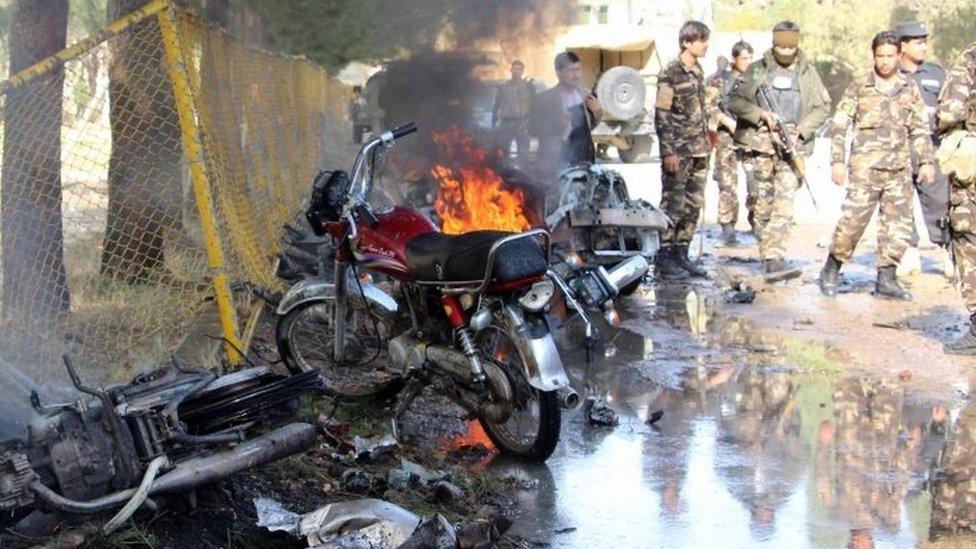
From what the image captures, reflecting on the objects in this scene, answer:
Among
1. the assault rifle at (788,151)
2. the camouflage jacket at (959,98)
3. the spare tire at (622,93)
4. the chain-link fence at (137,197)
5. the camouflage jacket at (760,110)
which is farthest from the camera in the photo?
the spare tire at (622,93)

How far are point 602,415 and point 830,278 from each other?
502cm

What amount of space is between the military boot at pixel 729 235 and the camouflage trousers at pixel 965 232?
6070 millimetres

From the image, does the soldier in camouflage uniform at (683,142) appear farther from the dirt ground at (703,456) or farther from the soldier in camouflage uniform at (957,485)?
the soldier in camouflage uniform at (957,485)

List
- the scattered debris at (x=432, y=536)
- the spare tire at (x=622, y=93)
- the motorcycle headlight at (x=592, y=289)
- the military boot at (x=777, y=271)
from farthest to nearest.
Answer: the spare tire at (x=622, y=93)
the military boot at (x=777, y=271)
the motorcycle headlight at (x=592, y=289)
the scattered debris at (x=432, y=536)

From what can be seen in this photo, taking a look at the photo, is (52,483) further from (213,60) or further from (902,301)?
(902,301)

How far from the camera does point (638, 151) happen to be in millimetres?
26312

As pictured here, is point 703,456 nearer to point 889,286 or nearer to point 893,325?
point 893,325

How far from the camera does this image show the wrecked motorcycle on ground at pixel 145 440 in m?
4.14

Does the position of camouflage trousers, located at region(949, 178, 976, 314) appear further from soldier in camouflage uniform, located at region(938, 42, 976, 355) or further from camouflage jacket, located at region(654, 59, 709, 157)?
camouflage jacket, located at region(654, 59, 709, 157)

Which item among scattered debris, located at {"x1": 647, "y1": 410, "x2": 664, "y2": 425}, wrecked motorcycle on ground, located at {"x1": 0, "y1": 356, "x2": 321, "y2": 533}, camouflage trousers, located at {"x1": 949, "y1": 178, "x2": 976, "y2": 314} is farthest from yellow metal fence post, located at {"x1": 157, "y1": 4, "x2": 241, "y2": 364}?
camouflage trousers, located at {"x1": 949, "y1": 178, "x2": 976, "y2": 314}

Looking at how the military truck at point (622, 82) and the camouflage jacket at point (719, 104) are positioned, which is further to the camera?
the military truck at point (622, 82)

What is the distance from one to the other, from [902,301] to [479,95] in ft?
18.6

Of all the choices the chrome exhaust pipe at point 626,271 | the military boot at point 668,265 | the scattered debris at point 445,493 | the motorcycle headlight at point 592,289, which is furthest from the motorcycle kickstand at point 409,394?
the military boot at point 668,265

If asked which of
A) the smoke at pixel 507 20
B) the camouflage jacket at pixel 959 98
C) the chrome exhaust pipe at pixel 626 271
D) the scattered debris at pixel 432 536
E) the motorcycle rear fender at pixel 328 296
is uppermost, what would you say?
the smoke at pixel 507 20
